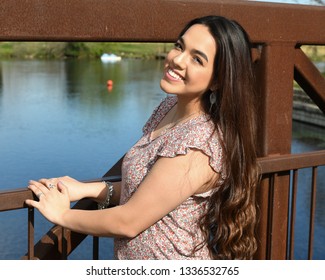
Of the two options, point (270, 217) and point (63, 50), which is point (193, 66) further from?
point (63, 50)

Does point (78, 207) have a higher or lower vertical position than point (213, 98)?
lower

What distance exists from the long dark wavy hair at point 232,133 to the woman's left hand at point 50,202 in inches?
14.6

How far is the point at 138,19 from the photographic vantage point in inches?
65.7

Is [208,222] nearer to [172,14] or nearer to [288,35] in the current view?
[172,14]

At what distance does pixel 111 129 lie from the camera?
24312mm

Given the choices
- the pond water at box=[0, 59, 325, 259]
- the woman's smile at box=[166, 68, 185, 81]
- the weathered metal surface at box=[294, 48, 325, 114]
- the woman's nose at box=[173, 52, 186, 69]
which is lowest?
the woman's smile at box=[166, 68, 185, 81]

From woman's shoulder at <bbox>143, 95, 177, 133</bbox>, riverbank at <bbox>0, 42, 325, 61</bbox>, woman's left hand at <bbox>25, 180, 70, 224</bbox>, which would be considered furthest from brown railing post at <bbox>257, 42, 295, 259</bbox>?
riverbank at <bbox>0, 42, 325, 61</bbox>

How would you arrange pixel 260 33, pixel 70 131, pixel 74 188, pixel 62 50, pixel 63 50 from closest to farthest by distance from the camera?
pixel 74 188
pixel 260 33
pixel 70 131
pixel 63 50
pixel 62 50

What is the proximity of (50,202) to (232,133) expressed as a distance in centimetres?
50

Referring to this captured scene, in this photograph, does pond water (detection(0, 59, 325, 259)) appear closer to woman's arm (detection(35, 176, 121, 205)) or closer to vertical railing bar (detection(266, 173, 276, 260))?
vertical railing bar (detection(266, 173, 276, 260))

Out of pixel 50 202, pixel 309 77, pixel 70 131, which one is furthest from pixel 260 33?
pixel 70 131

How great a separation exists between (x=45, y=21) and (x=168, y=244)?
67 cm

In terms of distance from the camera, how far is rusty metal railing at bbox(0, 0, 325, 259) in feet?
4.96

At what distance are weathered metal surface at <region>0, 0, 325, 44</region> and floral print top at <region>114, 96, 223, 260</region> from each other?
0.35 meters
